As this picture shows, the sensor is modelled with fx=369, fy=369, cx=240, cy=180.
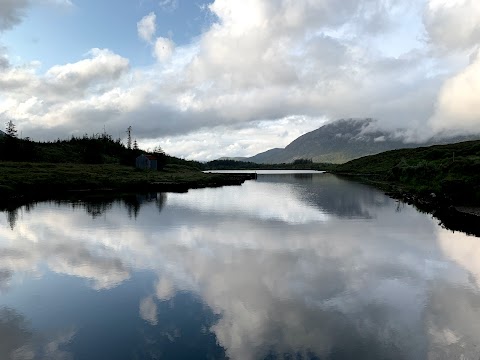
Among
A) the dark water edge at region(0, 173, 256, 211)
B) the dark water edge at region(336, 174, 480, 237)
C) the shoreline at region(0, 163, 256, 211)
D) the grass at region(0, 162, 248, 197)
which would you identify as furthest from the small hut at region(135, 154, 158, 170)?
the dark water edge at region(336, 174, 480, 237)

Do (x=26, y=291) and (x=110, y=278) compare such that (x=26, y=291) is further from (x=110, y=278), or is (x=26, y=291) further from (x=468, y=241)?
(x=468, y=241)

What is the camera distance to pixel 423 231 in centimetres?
4712

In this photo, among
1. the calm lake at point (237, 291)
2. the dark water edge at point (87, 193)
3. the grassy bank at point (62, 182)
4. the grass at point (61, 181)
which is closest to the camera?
the calm lake at point (237, 291)

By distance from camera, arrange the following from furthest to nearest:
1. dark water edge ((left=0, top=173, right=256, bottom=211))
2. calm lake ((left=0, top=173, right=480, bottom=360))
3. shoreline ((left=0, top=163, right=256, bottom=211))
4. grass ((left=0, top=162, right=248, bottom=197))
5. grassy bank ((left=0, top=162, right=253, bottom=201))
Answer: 1. grass ((left=0, top=162, right=248, bottom=197))
2. grassy bank ((left=0, top=162, right=253, bottom=201))
3. shoreline ((left=0, top=163, right=256, bottom=211))
4. dark water edge ((left=0, top=173, right=256, bottom=211))
5. calm lake ((left=0, top=173, right=480, bottom=360))

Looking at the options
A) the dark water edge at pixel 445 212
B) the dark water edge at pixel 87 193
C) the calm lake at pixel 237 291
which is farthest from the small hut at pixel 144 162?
the calm lake at pixel 237 291

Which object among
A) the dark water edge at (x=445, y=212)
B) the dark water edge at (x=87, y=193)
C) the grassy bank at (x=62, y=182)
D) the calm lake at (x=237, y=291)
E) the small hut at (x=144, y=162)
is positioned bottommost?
the calm lake at (x=237, y=291)

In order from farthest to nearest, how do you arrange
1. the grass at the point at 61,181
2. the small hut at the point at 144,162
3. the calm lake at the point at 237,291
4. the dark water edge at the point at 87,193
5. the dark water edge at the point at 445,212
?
the small hut at the point at 144,162 → the grass at the point at 61,181 → the dark water edge at the point at 87,193 → the dark water edge at the point at 445,212 → the calm lake at the point at 237,291

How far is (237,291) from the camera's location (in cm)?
2575

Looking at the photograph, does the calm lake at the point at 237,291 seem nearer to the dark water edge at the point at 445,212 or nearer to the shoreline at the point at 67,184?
the dark water edge at the point at 445,212

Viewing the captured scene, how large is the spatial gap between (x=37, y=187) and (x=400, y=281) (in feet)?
285

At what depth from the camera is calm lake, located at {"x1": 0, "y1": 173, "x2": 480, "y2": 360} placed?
60.4 feet

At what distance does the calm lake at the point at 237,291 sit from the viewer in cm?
1841

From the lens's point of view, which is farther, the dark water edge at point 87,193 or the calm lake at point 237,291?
the dark water edge at point 87,193

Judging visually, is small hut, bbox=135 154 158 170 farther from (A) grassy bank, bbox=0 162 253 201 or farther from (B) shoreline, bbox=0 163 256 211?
(A) grassy bank, bbox=0 162 253 201
